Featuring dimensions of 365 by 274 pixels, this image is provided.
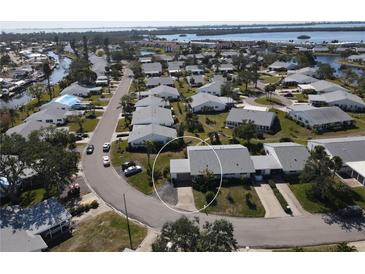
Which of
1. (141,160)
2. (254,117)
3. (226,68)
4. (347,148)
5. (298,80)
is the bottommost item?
(141,160)

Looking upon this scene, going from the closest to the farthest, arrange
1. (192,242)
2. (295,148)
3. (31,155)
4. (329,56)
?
1. (192,242)
2. (31,155)
3. (295,148)
4. (329,56)

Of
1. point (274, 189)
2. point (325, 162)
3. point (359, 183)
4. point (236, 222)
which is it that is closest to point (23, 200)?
point (236, 222)

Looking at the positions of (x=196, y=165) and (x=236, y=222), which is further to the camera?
(x=196, y=165)

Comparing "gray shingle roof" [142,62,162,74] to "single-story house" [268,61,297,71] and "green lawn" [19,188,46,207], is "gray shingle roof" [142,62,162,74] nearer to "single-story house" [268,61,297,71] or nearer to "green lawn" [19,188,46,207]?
"single-story house" [268,61,297,71]

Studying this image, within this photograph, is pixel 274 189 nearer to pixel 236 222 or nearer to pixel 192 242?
pixel 236 222

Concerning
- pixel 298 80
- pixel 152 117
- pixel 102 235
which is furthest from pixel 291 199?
pixel 298 80

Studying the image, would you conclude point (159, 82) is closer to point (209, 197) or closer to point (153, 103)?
point (153, 103)

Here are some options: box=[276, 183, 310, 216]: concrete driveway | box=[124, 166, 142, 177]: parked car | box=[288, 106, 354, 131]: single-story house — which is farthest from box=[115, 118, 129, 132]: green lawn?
box=[288, 106, 354, 131]: single-story house
